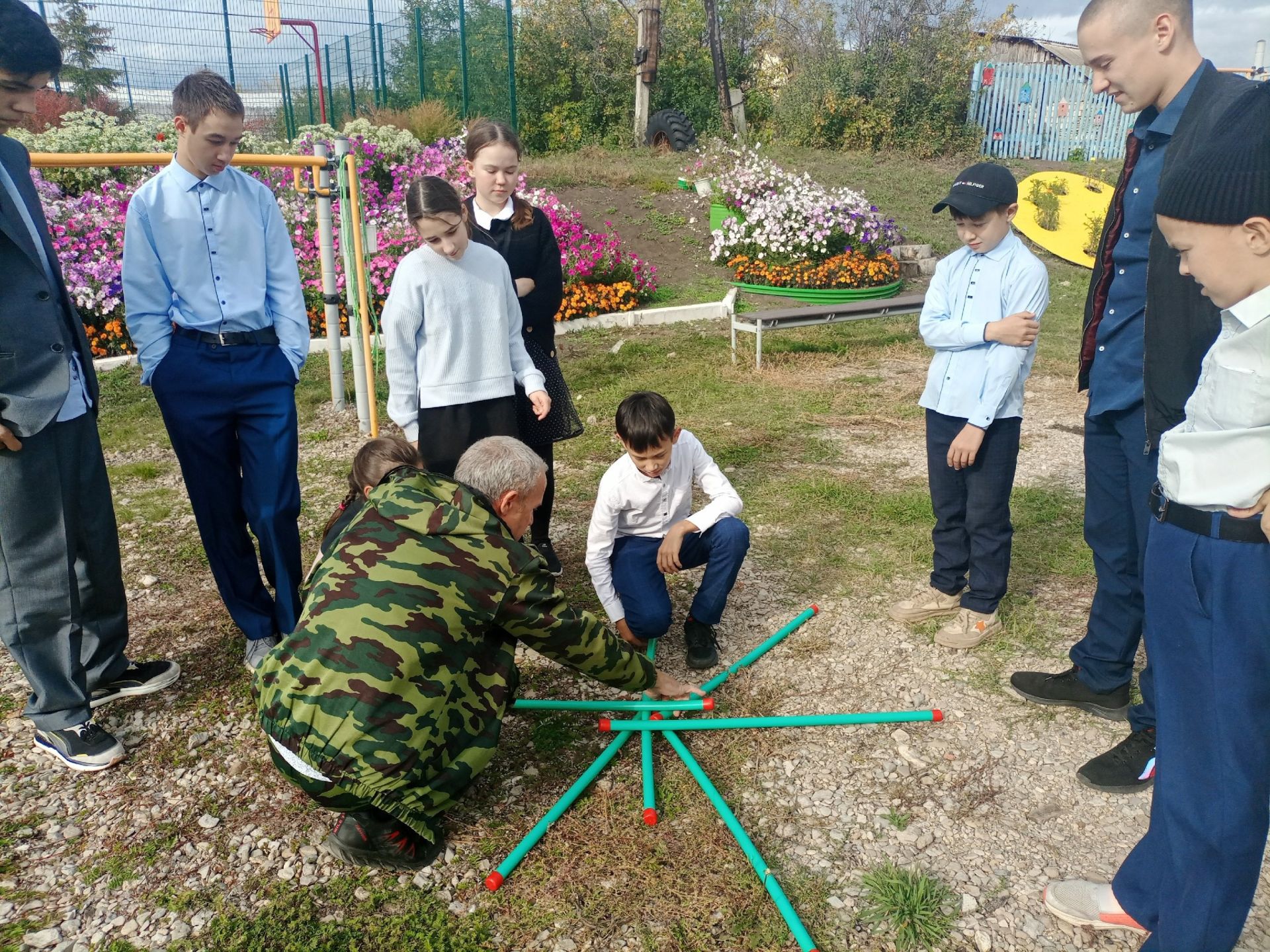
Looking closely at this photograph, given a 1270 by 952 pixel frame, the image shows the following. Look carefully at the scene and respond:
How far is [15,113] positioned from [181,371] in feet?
2.96

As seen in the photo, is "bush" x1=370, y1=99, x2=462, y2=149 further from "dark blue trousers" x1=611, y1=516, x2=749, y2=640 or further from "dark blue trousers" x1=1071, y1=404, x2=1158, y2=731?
"dark blue trousers" x1=1071, y1=404, x2=1158, y2=731

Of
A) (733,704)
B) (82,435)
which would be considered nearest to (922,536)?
(733,704)

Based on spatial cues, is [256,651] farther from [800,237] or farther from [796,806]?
[800,237]

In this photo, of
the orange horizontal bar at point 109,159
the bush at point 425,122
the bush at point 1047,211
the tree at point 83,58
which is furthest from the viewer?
the tree at point 83,58

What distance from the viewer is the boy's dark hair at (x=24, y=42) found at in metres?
2.44

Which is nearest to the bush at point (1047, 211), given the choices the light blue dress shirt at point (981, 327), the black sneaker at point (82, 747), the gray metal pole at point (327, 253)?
the gray metal pole at point (327, 253)

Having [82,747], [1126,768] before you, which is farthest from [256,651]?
[1126,768]

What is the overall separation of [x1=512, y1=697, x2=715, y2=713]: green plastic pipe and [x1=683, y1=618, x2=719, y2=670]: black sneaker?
0.32 metres

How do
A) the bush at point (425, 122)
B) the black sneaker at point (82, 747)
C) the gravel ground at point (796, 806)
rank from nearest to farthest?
1. the gravel ground at point (796, 806)
2. the black sneaker at point (82, 747)
3. the bush at point (425, 122)

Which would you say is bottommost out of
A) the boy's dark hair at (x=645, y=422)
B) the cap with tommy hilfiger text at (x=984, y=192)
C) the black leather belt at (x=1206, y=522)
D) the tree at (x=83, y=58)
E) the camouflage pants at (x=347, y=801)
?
the camouflage pants at (x=347, y=801)

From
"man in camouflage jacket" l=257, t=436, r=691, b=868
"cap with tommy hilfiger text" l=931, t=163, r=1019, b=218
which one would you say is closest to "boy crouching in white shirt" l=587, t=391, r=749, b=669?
"man in camouflage jacket" l=257, t=436, r=691, b=868

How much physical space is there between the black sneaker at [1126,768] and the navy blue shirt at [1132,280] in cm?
101

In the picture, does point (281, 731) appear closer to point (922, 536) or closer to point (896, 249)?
point (922, 536)

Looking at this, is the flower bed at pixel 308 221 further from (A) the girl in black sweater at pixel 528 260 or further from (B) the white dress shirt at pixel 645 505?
(B) the white dress shirt at pixel 645 505
